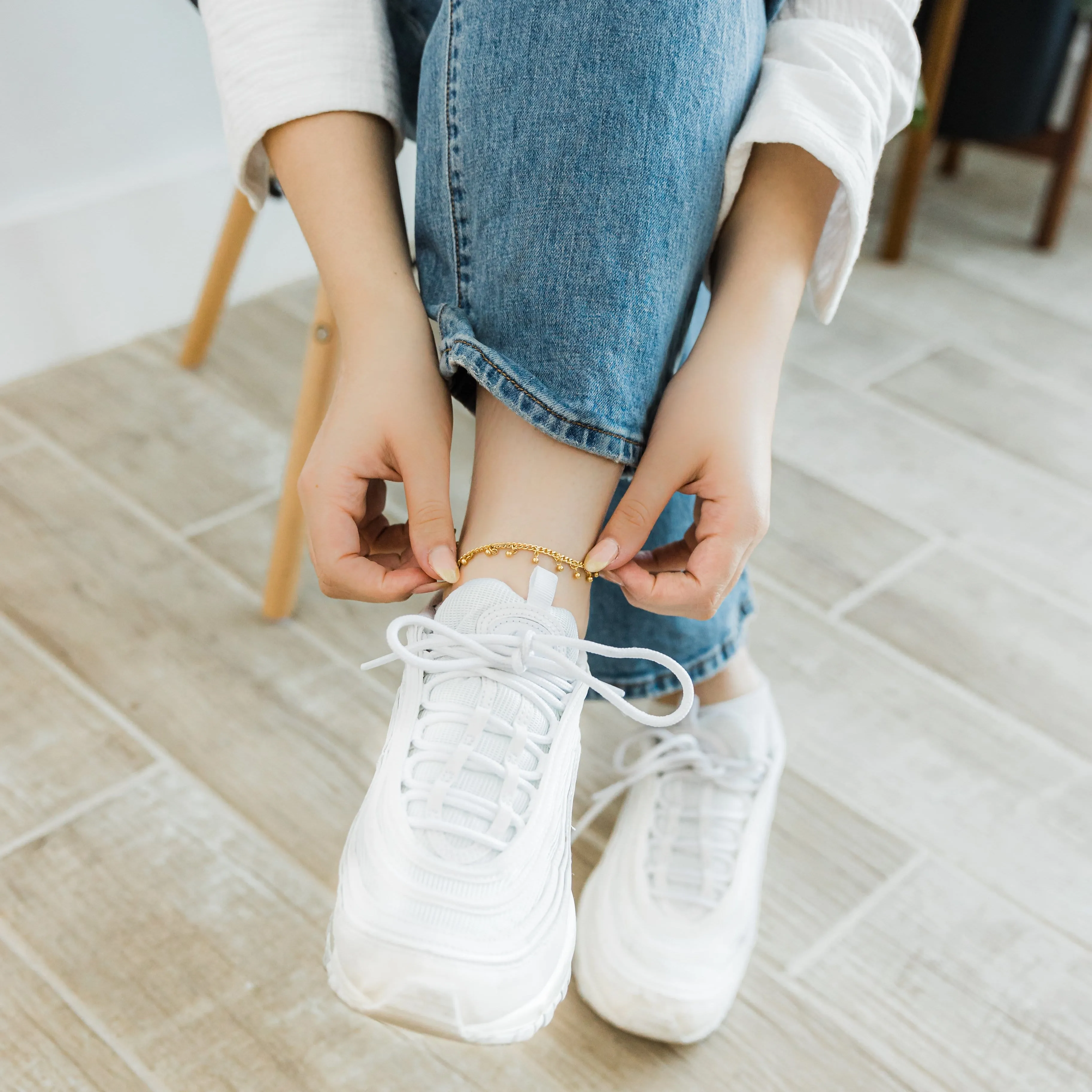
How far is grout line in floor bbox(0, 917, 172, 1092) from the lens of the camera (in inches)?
25.4

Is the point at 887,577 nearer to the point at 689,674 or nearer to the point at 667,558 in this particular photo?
the point at 689,674

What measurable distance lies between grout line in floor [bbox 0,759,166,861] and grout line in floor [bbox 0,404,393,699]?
0.18 meters

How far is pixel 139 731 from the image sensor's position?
867mm

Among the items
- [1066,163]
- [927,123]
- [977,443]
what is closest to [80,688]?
[977,443]

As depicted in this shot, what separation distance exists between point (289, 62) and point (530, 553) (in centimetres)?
30

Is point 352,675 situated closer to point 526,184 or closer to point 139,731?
point 139,731

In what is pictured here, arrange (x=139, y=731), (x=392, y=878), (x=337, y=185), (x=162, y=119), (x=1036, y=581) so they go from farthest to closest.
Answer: (x=162, y=119), (x=1036, y=581), (x=139, y=731), (x=337, y=185), (x=392, y=878)

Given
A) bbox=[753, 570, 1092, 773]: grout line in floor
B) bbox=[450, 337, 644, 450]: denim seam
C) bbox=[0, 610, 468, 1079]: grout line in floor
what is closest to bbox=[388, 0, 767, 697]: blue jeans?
bbox=[450, 337, 644, 450]: denim seam

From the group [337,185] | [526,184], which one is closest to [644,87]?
[526,184]

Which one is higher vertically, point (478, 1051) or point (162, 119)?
point (162, 119)

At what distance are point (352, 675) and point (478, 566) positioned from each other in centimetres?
41

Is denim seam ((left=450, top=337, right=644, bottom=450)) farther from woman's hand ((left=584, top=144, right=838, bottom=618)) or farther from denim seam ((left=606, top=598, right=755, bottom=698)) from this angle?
denim seam ((left=606, top=598, right=755, bottom=698))

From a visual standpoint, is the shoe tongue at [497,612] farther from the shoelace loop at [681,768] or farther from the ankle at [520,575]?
the shoelace loop at [681,768]

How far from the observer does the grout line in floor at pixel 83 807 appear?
77cm
